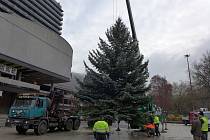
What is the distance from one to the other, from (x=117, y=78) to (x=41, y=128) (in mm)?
6922

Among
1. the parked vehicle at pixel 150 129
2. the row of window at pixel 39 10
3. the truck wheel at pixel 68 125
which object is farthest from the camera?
the row of window at pixel 39 10

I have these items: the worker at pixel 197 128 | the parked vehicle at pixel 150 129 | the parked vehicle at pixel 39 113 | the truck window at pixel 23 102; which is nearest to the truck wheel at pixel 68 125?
the parked vehicle at pixel 39 113

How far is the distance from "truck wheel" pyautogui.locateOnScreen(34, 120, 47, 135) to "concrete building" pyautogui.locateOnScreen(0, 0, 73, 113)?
58.4ft

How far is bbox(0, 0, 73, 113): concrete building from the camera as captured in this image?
40.8 m

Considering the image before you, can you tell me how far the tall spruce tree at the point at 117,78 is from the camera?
22078mm

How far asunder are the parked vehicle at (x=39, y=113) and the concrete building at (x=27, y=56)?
16037mm

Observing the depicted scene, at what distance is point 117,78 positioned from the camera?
23672 mm

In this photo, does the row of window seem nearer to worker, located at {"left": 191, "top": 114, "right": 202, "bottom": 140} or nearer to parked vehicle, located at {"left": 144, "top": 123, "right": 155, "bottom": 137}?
parked vehicle, located at {"left": 144, "top": 123, "right": 155, "bottom": 137}

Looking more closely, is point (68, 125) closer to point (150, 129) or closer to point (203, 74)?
point (150, 129)

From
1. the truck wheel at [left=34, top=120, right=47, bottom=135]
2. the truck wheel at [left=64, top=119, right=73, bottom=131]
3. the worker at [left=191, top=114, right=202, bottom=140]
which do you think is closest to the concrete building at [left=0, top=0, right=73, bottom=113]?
the truck wheel at [left=64, top=119, right=73, bottom=131]

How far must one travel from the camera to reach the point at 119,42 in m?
24.3

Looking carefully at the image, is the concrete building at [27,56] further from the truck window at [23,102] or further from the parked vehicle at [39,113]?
the truck window at [23,102]

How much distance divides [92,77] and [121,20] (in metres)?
5.55

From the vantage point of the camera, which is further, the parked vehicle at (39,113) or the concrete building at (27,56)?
the concrete building at (27,56)
